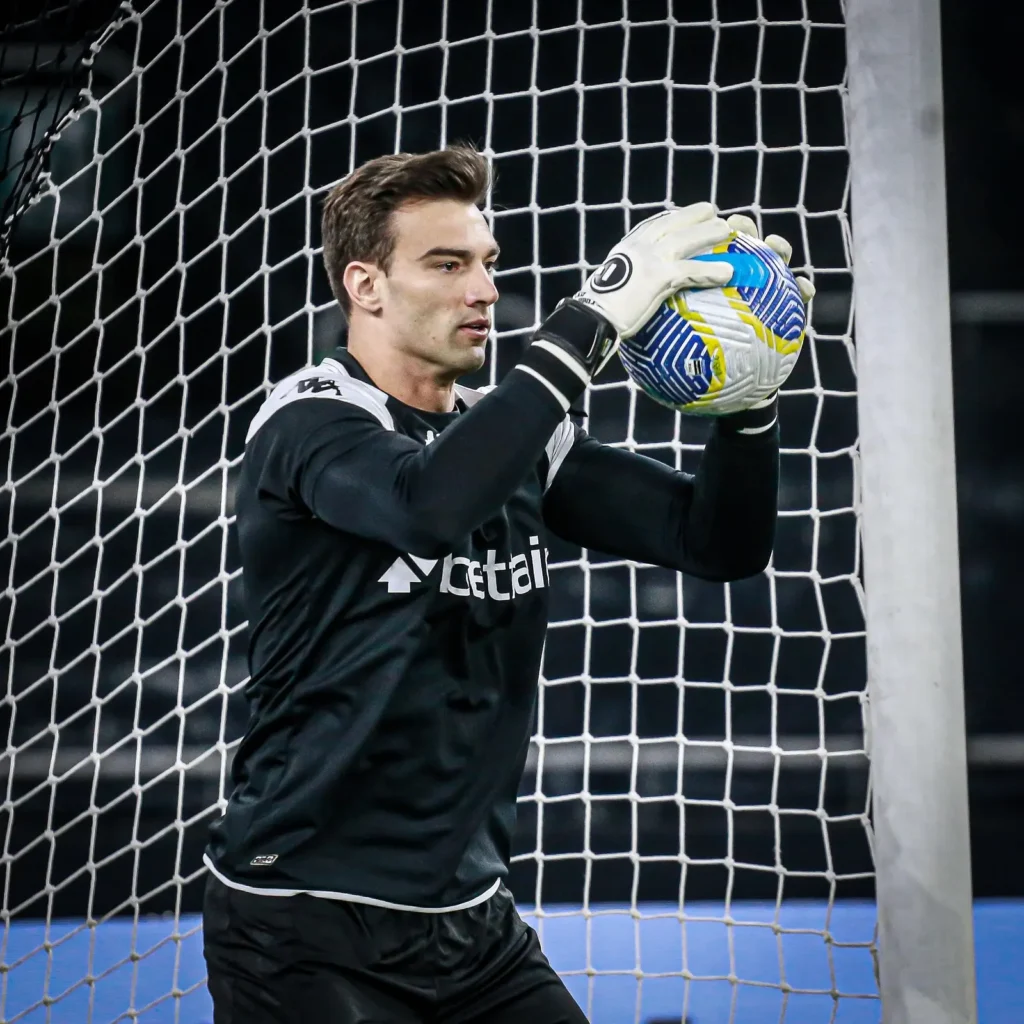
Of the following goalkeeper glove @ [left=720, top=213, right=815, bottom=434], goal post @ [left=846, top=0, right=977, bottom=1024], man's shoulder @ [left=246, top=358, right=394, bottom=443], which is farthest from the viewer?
goal post @ [left=846, top=0, right=977, bottom=1024]

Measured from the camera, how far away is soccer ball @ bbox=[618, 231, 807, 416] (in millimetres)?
1710

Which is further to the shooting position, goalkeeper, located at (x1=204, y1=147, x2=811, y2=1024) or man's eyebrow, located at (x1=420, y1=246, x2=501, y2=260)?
man's eyebrow, located at (x1=420, y1=246, x2=501, y2=260)

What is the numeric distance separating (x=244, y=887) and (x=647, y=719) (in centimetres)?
393

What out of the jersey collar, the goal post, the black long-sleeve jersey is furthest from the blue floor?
the jersey collar

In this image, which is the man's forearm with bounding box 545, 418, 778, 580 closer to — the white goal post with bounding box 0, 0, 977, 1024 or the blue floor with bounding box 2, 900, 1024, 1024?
the blue floor with bounding box 2, 900, 1024, 1024

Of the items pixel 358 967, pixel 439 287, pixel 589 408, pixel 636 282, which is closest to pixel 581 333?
pixel 636 282

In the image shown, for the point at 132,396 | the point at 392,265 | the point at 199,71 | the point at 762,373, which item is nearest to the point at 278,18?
the point at 199,71

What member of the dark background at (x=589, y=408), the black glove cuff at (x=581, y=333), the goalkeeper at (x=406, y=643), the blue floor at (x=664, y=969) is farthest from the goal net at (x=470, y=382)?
the black glove cuff at (x=581, y=333)

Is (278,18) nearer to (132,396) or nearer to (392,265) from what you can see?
(132,396)

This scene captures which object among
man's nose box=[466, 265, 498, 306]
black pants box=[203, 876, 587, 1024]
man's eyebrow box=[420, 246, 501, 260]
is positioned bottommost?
black pants box=[203, 876, 587, 1024]

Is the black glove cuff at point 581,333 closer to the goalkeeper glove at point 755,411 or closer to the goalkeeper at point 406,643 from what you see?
the goalkeeper at point 406,643

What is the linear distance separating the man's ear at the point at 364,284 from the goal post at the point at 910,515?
29.4 inches

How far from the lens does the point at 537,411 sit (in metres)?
1.53

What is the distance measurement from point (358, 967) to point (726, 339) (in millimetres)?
901
